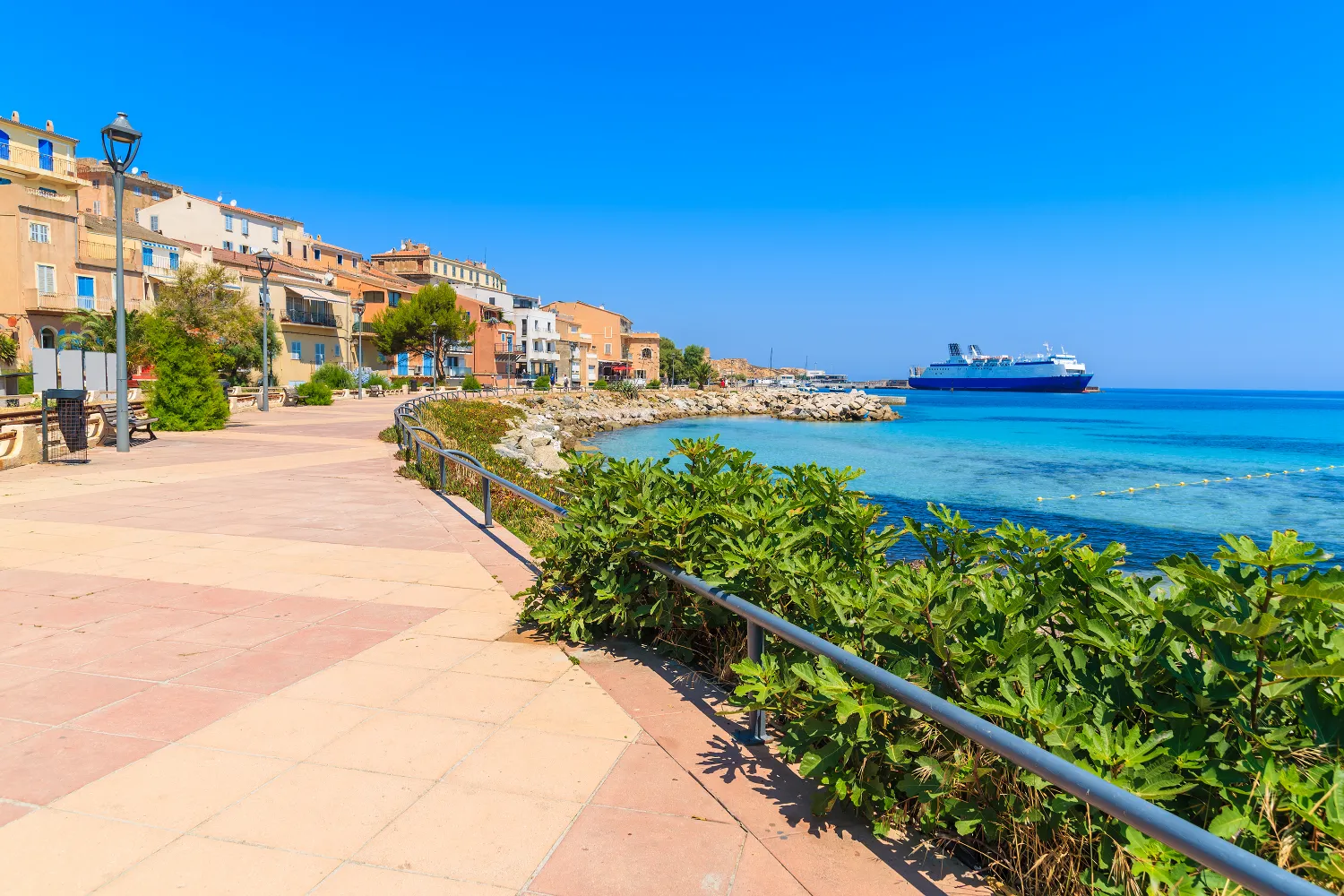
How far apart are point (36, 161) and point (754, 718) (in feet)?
160

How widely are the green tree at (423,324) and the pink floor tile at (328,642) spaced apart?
2099 inches

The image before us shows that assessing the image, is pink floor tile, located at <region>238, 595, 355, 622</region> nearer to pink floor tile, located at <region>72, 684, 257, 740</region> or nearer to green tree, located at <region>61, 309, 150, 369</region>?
pink floor tile, located at <region>72, 684, 257, 740</region>

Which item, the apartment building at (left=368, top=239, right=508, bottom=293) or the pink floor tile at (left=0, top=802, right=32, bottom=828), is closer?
the pink floor tile at (left=0, top=802, right=32, bottom=828)

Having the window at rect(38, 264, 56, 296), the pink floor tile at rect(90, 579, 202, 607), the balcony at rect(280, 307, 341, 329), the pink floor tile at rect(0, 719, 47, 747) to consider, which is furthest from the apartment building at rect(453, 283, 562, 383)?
the pink floor tile at rect(0, 719, 47, 747)

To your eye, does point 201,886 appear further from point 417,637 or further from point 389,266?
point 389,266

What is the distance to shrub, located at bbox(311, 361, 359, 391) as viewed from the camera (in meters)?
42.5

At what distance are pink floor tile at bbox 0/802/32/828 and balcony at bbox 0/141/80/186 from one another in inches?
1774

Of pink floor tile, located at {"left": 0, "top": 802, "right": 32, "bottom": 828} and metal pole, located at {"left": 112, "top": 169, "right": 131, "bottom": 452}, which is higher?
metal pole, located at {"left": 112, "top": 169, "right": 131, "bottom": 452}

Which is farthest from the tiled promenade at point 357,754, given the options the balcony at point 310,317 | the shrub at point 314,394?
the balcony at point 310,317

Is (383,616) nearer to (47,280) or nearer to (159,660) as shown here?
(159,660)

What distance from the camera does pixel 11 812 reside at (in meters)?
2.89

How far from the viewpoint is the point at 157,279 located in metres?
41.8

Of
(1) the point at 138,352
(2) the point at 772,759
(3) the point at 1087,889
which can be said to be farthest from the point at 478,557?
(1) the point at 138,352

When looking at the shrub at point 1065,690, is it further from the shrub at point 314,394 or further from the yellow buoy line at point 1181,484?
the shrub at point 314,394
